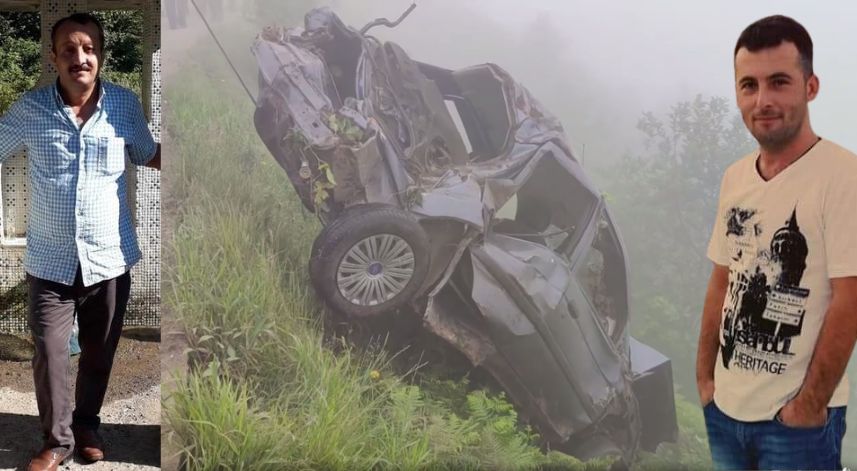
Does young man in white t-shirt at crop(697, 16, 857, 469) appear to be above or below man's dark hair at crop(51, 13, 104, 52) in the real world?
below

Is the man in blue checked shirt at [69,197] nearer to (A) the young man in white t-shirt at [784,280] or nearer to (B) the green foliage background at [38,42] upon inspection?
(A) the young man in white t-shirt at [784,280]

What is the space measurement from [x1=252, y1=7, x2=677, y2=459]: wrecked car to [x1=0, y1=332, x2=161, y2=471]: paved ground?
4.99ft

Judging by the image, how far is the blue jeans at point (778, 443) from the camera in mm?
2518

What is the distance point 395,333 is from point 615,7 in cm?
168

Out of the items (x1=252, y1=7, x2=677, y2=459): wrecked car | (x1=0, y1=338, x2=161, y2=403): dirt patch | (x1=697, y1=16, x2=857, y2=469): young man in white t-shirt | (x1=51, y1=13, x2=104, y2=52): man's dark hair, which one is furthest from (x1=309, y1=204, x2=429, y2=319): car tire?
(x1=0, y1=338, x2=161, y2=403): dirt patch

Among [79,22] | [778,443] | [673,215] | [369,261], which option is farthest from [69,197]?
[778,443]

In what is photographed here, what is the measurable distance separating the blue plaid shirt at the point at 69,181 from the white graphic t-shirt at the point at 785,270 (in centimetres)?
263

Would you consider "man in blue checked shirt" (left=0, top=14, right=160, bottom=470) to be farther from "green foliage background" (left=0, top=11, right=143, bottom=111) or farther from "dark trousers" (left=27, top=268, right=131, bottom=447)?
"green foliage background" (left=0, top=11, right=143, bottom=111)

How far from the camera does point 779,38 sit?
271cm

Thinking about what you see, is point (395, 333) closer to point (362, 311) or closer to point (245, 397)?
point (362, 311)

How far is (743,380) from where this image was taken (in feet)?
8.53

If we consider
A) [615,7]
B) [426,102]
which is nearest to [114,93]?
[426,102]

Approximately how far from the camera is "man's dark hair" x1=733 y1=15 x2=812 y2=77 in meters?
2.69

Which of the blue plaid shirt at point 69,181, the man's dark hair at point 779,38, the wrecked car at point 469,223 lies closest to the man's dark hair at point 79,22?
the blue plaid shirt at point 69,181
